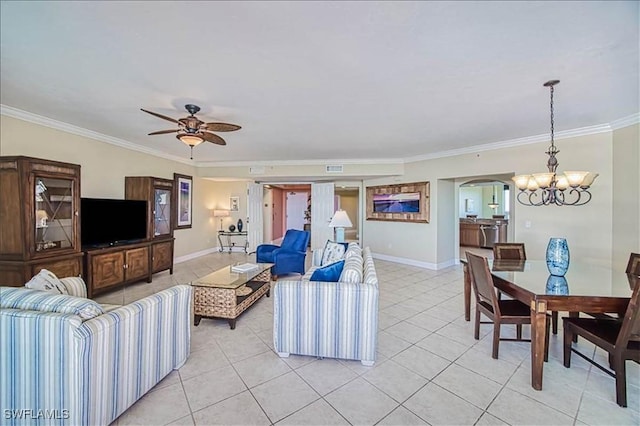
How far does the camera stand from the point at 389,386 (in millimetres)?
2137

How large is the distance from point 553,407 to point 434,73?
271 cm

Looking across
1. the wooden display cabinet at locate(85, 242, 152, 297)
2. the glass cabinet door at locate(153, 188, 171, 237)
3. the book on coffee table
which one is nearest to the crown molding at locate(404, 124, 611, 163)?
the book on coffee table

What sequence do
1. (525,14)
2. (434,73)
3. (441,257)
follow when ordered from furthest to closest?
(441,257), (434,73), (525,14)

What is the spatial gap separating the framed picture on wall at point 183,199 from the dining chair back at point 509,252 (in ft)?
20.5

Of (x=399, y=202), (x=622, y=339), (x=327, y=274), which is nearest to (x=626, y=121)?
(x=622, y=339)

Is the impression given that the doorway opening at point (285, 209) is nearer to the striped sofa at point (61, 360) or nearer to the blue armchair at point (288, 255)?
the blue armchair at point (288, 255)

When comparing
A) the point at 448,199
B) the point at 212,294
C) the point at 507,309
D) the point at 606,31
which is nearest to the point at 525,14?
the point at 606,31

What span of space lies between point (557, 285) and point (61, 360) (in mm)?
3558

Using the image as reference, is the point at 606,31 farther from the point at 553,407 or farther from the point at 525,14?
the point at 553,407

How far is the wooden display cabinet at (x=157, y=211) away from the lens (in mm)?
5004

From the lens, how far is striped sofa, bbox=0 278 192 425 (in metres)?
1.51

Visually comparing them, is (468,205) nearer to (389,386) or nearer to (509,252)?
(509,252)

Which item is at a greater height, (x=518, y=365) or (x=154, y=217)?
(x=154, y=217)

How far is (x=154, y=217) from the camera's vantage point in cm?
512
